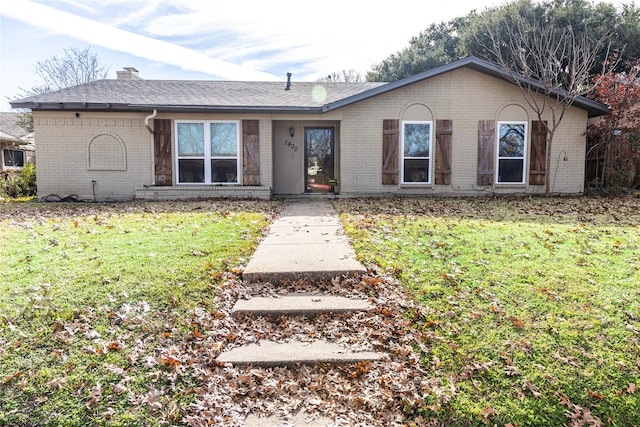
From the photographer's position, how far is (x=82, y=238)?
6.27 meters

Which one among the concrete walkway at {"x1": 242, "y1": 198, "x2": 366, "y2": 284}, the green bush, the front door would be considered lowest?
the concrete walkway at {"x1": 242, "y1": 198, "x2": 366, "y2": 284}

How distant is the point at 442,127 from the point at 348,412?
35.0 ft

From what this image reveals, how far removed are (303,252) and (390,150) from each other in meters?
7.35

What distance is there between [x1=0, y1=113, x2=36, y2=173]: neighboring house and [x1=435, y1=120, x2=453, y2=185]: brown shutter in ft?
56.1

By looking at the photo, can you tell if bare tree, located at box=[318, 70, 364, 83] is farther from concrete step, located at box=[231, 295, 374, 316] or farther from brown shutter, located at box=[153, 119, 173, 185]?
concrete step, located at box=[231, 295, 374, 316]

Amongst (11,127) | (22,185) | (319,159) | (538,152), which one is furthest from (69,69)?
(538,152)

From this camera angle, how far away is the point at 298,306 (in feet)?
13.5

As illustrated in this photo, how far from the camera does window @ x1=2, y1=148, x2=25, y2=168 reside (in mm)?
19078

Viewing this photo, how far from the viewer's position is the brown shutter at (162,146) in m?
12.1

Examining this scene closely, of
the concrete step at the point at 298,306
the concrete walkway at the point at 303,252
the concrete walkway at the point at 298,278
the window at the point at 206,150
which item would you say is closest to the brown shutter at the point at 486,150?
the concrete walkway at the point at 303,252

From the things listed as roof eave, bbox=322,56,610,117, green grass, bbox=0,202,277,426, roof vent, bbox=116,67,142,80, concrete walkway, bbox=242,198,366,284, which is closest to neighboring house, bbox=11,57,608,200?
roof eave, bbox=322,56,610,117

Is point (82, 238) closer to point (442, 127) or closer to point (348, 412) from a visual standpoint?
point (348, 412)

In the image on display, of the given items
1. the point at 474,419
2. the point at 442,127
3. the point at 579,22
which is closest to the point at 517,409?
the point at 474,419

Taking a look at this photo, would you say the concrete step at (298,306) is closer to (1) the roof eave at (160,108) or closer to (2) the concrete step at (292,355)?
(2) the concrete step at (292,355)
